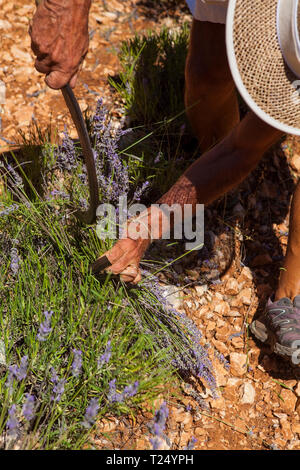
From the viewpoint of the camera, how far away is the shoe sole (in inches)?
73.2

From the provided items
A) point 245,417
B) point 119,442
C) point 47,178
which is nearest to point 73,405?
point 119,442

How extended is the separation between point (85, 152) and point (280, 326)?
3.10 ft

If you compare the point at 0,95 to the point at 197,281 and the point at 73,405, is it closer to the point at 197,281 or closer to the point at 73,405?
the point at 197,281

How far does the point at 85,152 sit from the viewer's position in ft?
5.25

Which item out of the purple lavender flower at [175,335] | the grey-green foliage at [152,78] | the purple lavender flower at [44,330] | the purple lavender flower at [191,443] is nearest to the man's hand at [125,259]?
the purple lavender flower at [175,335]

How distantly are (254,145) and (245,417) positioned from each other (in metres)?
0.95

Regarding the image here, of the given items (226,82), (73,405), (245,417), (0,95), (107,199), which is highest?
(226,82)

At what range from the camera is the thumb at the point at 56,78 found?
4.48 ft

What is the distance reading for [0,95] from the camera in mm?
2436

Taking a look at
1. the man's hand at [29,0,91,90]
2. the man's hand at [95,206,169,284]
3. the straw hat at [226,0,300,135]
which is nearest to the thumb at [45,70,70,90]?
the man's hand at [29,0,91,90]

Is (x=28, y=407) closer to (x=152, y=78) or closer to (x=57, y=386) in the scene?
(x=57, y=386)

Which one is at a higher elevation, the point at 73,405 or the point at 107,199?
the point at 107,199

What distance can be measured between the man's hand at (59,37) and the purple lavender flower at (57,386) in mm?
804

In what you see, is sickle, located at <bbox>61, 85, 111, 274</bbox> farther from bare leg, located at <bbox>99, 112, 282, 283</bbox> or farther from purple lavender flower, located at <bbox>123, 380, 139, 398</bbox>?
purple lavender flower, located at <bbox>123, 380, 139, 398</bbox>
